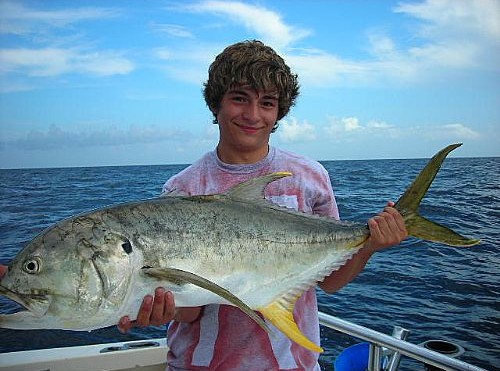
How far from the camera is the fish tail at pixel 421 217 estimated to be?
2158 millimetres

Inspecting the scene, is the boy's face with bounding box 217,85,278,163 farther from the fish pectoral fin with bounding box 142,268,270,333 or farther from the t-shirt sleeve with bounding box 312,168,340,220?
the fish pectoral fin with bounding box 142,268,270,333

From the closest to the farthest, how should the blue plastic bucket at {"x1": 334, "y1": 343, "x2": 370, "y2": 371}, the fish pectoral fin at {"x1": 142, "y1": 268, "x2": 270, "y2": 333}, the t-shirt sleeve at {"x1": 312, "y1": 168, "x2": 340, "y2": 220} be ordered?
the fish pectoral fin at {"x1": 142, "y1": 268, "x2": 270, "y2": 333}, the t-shirt sleeve at {"x1": 312, "y1": 168, "x2": 340, "y2": 220}, the blue plastic bucket at {"x1": 334, "y1": 343, "x2": 370, "y2": 371}

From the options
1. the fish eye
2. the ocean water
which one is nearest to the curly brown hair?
the fish eye

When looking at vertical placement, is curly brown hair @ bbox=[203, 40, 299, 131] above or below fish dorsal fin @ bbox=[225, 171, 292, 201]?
above

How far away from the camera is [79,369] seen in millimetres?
3336

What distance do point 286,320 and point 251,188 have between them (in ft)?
2.10

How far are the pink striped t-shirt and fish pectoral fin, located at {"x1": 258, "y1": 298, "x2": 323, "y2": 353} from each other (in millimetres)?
148

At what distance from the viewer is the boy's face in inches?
92.8

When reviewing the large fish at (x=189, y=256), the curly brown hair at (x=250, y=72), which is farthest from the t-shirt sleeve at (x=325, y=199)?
the curly brown hair at (x=250, y=72)

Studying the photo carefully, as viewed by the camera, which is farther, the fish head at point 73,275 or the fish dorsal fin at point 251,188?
the fish dorsal fin at point 251,188

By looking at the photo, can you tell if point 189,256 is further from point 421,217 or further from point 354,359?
point 354,359

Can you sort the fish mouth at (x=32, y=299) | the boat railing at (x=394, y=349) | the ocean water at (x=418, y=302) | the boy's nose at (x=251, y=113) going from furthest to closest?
the ocean water at (x=418, y=302), the boat railing at (x=394, y=349), the boy's nose at (x=251, y=113), the fish mouth at (x=32, y=299)

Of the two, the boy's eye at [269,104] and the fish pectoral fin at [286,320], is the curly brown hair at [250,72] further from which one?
the fish pectoral fin at [286,320]

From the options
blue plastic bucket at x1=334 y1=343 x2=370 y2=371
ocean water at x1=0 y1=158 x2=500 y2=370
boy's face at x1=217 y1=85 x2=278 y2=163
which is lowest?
ocean water at x1=0 y1=158 x2=500 y2=370
